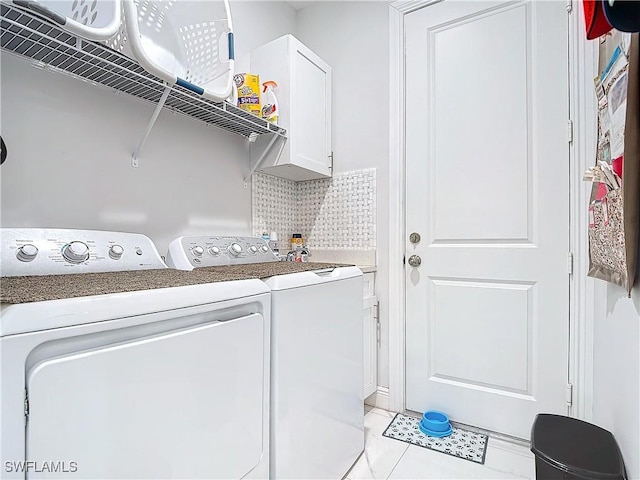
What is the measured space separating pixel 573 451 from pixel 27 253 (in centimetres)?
185

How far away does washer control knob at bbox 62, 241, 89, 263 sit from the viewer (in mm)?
1092

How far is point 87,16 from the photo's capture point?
43.2 inches

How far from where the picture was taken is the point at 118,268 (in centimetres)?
121

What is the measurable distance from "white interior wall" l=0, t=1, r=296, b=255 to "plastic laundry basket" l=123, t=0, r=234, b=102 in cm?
25

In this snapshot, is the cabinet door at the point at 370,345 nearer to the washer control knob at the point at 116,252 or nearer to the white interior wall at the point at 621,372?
the white interior wall at the point at 621,372

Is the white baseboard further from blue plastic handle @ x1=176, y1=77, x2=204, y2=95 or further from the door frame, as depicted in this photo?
blue plastic handle @ x1=176, y1=77, x2=204, y2=95

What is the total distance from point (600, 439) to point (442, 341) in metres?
0.87

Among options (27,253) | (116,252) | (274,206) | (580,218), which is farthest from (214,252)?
(580,218)

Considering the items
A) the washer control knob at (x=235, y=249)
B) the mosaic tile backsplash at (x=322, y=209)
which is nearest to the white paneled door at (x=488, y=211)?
the mosaic tile backsplash at (x=322, y=209)

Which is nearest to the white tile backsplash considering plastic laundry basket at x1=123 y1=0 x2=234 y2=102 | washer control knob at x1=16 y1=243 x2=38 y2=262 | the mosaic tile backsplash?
the mosaic tile backsplash

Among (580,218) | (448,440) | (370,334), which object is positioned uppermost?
(580,218)

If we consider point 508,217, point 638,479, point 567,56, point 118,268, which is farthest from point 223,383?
point 567,56

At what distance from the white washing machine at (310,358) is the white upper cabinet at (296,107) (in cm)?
60

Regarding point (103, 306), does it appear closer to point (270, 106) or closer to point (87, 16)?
point (87, 16)
